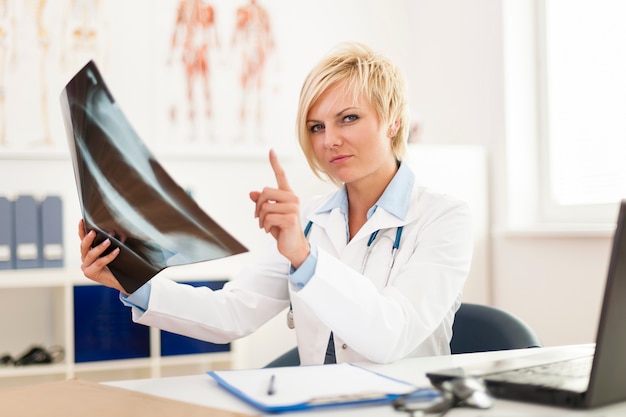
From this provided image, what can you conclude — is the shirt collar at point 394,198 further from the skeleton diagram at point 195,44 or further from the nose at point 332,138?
the skeleton diagram at point 195,44

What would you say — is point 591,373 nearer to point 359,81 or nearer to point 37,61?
A: point 359,81

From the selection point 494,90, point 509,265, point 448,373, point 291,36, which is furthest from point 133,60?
point 448,373

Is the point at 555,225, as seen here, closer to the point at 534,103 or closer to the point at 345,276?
the point at 534,103

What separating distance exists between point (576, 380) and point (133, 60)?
2937 mm

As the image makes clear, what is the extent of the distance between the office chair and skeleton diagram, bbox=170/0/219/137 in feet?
6.66

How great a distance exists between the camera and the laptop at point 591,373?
3.01 ft

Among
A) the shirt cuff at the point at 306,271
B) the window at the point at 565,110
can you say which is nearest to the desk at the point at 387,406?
the shirt cuff at the point at 306,271

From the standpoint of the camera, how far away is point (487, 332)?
5.79 feet

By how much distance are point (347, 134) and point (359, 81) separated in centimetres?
14

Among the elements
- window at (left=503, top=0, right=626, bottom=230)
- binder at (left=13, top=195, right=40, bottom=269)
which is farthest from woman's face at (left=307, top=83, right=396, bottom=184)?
binder at (left=13, top=195, right=40, bottom=269)

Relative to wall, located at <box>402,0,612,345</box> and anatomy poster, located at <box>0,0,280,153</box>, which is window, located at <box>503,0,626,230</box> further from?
anatomy poster, located at <box>0,0,280,153</box>

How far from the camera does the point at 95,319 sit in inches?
121

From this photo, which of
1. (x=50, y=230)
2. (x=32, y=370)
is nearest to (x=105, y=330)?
(x=32, y=370)

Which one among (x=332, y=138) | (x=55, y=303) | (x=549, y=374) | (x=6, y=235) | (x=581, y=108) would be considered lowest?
(x=55, y=303)
